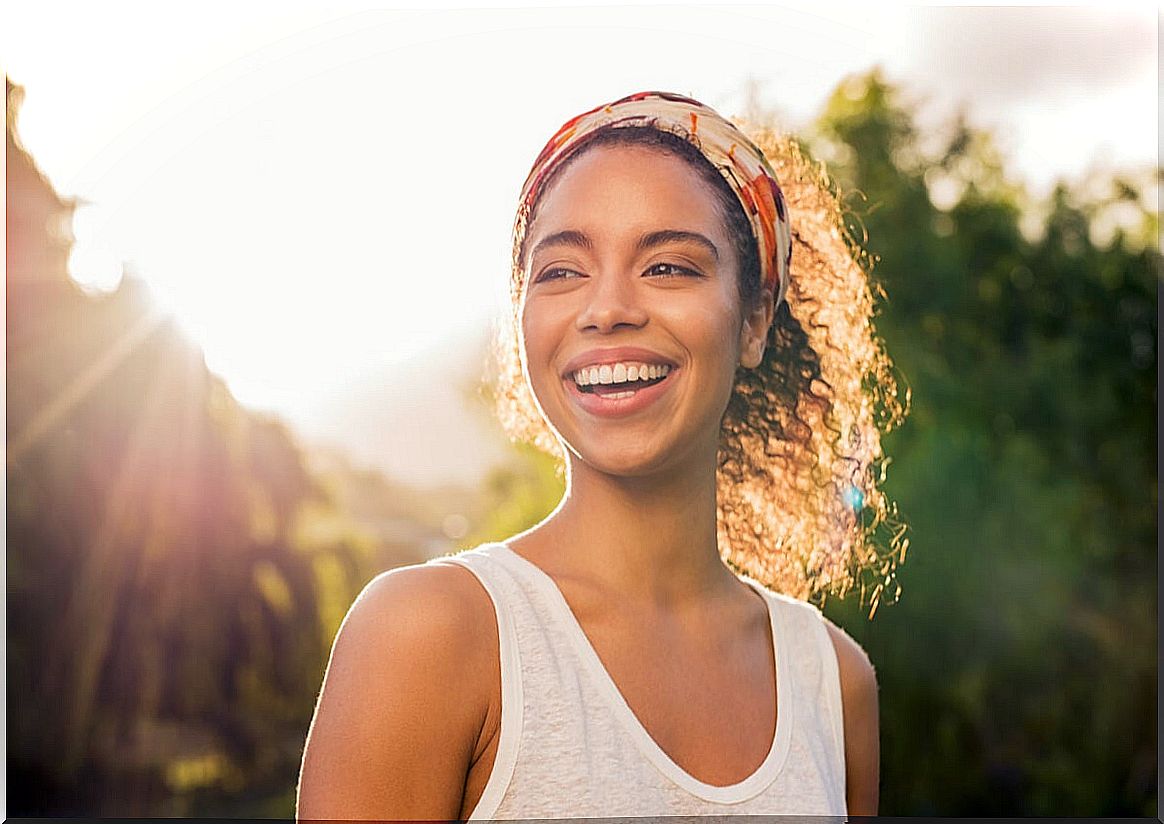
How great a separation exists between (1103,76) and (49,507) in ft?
11.2

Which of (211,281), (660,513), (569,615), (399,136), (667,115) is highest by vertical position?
(399,136)

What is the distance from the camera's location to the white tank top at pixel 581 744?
1228 mm

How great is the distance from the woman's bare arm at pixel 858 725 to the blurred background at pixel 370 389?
64.4 inches

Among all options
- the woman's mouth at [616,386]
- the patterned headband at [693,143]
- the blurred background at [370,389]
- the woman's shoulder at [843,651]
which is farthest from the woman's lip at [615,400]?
the blurred background at [370,389]

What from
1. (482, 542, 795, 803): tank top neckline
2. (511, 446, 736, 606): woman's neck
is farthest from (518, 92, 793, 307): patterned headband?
(482, 542, 795, 803): tank top neckline

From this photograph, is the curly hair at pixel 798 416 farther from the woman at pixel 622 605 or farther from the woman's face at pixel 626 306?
the woman's face at pixel 626 306

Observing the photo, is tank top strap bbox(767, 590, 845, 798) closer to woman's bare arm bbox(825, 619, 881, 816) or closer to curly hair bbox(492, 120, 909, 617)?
woman's bare arm bbox(825, 619, 881, 816)

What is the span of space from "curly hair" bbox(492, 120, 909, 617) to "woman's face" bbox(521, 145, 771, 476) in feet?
1.00

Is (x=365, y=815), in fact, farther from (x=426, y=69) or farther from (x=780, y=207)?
(x=426, y=69)

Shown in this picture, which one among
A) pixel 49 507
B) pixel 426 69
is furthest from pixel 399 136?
pixel 49 507

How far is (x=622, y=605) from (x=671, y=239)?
17.2 inches

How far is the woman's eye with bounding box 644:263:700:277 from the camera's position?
4.84ft

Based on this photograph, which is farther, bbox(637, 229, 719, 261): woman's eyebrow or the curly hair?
the curly hair

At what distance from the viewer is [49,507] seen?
3562mm
